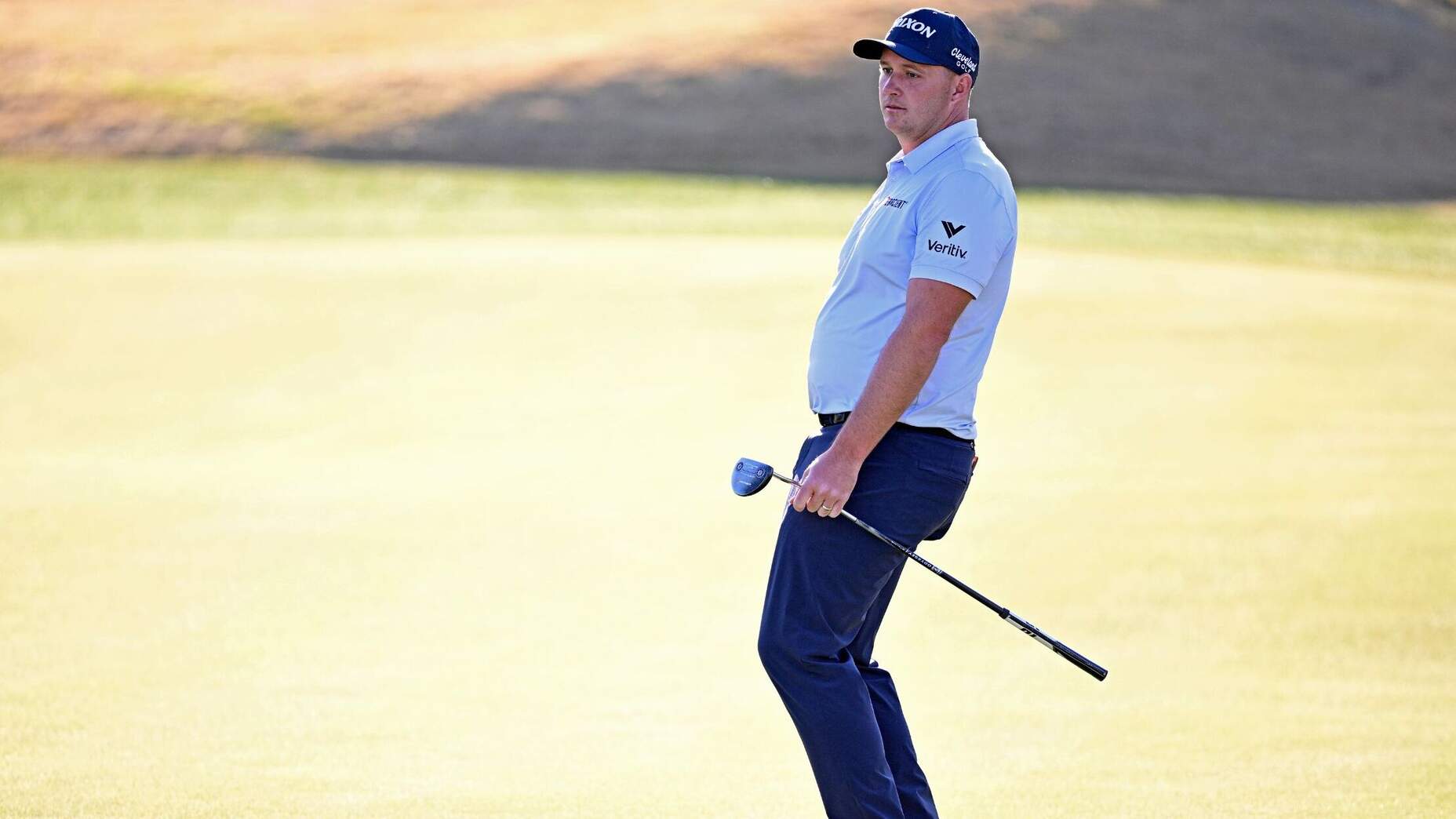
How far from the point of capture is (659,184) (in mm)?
25562

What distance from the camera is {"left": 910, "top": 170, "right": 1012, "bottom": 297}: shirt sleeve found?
3.22m

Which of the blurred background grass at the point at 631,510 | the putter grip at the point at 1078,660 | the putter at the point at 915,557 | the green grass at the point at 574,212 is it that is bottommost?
the green grass at the point at 574,212

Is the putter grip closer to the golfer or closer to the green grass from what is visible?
the golfer

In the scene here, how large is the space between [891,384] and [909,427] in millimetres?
206

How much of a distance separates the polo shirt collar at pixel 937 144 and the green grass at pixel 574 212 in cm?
1490

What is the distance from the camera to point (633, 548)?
7.28 metres

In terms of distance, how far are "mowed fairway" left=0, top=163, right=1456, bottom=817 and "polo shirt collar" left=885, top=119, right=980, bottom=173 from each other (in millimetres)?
1656

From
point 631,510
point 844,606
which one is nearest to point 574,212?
point 631,510

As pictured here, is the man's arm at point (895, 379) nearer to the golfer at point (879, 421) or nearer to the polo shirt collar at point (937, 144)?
the golfer at point (879, 421)

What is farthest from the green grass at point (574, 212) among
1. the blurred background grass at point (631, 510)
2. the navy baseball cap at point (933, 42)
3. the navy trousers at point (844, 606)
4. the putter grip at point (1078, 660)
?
the navy trousers at point (844, 606)

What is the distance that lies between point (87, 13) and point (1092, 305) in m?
33.5

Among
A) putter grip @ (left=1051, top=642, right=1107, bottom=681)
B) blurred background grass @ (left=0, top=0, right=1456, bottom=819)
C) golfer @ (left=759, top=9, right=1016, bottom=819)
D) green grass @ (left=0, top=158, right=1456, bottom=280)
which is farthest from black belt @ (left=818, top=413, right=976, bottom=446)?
green grass @ (left=0, top=158, right=1456, bottom=280)

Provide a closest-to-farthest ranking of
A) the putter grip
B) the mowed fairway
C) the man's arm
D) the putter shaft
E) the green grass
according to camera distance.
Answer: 1. the man's arm
2. the putter shaft
3. the putter grip
4. the mowed fairway
5. the green grass

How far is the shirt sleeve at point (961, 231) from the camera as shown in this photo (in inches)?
127
